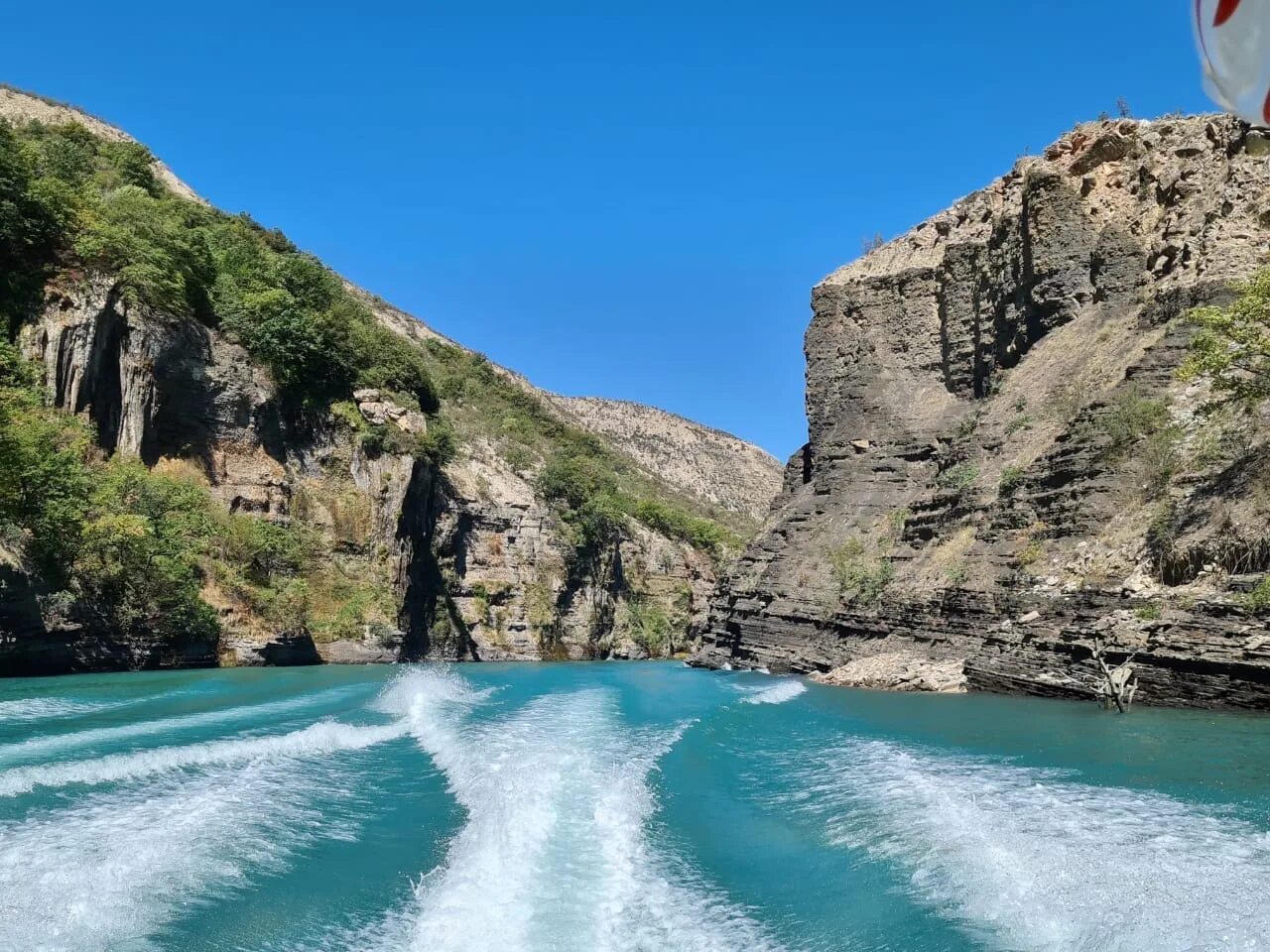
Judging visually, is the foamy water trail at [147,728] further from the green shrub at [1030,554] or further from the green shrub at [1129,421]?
the green shrub at [1129,421]

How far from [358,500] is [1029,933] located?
41.7 m

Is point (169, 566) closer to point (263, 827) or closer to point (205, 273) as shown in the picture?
point (205, 273)

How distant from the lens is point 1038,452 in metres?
29.3

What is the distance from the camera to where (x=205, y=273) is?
135 feet

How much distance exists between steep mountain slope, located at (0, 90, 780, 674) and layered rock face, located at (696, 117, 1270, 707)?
1683cm

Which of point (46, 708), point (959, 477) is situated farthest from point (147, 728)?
point (959, 477)

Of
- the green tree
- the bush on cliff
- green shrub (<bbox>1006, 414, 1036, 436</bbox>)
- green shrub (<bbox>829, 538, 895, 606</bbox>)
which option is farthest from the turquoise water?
the bush on cliff

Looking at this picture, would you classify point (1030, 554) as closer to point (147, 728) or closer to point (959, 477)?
point (959, 477)

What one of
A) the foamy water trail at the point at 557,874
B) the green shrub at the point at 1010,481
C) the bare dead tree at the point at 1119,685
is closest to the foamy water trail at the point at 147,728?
the foamy water trail at the point at 557,874

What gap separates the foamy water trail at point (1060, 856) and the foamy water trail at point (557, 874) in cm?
194

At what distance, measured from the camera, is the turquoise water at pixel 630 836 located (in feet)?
20.7

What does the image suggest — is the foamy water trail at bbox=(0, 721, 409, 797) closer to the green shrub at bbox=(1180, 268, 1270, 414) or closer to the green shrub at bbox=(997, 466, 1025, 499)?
the green shrub at bbox=(1180, 268, 1270, 414)

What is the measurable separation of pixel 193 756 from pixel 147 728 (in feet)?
10.5

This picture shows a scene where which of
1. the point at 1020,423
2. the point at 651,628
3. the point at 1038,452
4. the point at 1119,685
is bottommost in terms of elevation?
the point at 651,628
